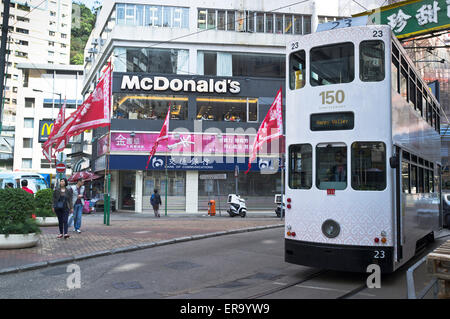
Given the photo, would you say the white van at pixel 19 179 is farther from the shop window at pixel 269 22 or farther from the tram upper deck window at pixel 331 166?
the tram upper deck window at pixel 331 166

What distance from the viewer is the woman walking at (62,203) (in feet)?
40.4

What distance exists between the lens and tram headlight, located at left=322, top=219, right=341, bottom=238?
739cm

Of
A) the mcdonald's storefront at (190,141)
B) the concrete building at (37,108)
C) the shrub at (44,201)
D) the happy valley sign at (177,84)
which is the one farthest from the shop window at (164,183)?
the concrete building at (37,108)

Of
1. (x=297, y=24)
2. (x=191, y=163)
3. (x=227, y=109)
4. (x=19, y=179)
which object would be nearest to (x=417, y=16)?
(x=227, y=109)

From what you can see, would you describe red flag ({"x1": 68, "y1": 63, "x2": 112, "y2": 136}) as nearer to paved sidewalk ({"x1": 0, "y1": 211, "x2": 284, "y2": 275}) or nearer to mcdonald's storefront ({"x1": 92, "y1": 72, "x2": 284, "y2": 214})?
paved sidewalk ({"x1": 0, "y1": 211, "x2": 284, "y2": 275})

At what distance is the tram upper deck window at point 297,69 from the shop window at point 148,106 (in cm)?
2226

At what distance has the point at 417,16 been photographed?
17.1 meters

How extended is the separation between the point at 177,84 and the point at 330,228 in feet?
79.5

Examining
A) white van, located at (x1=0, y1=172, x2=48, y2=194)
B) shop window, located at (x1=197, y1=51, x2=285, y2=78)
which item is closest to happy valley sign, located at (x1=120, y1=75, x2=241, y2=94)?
shop window, located at (x1=197, y1=51, x2=285, y2=78)

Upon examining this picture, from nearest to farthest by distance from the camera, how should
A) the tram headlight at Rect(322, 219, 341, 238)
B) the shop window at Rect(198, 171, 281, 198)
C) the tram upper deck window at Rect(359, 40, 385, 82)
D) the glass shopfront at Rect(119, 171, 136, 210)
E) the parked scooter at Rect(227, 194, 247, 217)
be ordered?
the tram headlight at Rect(322, 219, 341, 238)
the tram upper deck window at Rect(359, 40, 385, 82)
the parked scooter at Rect(227, 194, 247, 217)
the shop window at Rect(198, 171, 281, 198)
the glass shopfront at Rect(119, 171, 136, 210)

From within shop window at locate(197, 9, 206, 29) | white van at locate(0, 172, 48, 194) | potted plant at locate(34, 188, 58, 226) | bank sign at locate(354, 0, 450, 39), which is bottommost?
potted plant at locate(34, 188, 58, 226)

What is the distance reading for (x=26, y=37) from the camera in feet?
261

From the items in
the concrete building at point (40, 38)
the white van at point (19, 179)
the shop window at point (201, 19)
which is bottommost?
the white van at point (19, 179)

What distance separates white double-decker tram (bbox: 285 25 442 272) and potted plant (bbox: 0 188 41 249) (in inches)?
261
